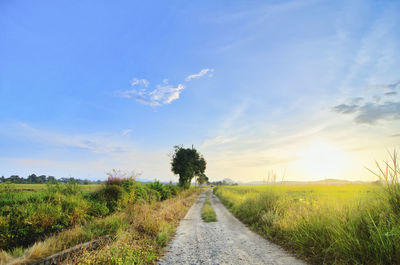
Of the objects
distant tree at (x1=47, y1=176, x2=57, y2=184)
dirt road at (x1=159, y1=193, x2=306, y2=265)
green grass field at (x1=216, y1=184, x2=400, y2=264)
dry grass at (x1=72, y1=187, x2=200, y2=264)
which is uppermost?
distant tree at (x1=47, y1=176, x2=57, y2=184)

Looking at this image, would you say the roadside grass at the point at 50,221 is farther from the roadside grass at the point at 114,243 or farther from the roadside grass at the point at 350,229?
the roadside grass at the point at 350,229

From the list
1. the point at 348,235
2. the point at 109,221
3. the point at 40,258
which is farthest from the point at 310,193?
the point at 40,258

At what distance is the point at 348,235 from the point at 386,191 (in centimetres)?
131

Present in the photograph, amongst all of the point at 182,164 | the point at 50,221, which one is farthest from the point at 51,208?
the point at 182,164

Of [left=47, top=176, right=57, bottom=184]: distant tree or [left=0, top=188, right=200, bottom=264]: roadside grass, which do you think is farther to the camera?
[left=47, top=176, right=57, bottom=184]: distant tree

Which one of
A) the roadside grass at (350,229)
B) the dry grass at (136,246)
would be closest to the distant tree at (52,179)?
the dry grass at (136,246)

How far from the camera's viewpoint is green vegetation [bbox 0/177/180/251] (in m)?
5.76

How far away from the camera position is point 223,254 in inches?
215

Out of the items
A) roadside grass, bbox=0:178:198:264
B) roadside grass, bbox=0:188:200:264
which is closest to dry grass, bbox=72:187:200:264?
roadside grass, bbox=0:188:200:264

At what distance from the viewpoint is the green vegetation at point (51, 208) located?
576 centimetres

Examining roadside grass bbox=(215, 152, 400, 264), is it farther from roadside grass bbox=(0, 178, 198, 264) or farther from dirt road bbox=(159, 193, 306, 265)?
roadside grass bbox=(0, 178, 198, 264)

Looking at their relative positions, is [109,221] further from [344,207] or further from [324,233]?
[344,207]

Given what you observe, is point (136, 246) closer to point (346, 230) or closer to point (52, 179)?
point (346, 230)

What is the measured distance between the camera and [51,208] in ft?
22.8
